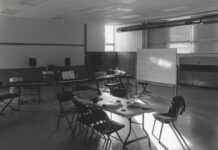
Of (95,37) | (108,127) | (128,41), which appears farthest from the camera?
(128,41)

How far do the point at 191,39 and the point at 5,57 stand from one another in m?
8.41

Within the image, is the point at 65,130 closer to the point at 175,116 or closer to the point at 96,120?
the point at 96,120

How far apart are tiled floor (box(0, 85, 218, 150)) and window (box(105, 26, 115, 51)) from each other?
245 inches

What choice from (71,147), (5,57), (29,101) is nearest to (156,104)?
(71,147)

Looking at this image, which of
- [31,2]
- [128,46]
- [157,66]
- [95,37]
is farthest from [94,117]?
[128,46]

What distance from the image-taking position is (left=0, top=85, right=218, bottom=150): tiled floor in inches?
150

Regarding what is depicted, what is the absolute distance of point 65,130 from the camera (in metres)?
4.61

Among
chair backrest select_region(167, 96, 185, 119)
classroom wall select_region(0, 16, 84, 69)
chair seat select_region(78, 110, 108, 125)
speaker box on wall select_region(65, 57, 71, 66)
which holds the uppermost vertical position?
classroom wall select_region(0, 16, 84, 69)

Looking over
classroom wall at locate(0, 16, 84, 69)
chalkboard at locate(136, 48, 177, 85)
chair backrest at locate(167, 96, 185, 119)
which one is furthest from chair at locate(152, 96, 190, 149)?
classroom wall at locate(0, 16, 84, 69)

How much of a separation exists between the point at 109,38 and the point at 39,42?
455 centimetres

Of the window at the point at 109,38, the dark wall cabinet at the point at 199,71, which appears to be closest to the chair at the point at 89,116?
the dark wall cabinet at the point at 199,71

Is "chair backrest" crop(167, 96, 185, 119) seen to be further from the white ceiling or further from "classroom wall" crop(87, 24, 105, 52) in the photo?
"classroom wall" crop(87, 24, 105, 52)

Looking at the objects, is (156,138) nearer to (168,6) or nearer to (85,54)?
(168,6)

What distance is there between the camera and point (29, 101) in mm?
7332
